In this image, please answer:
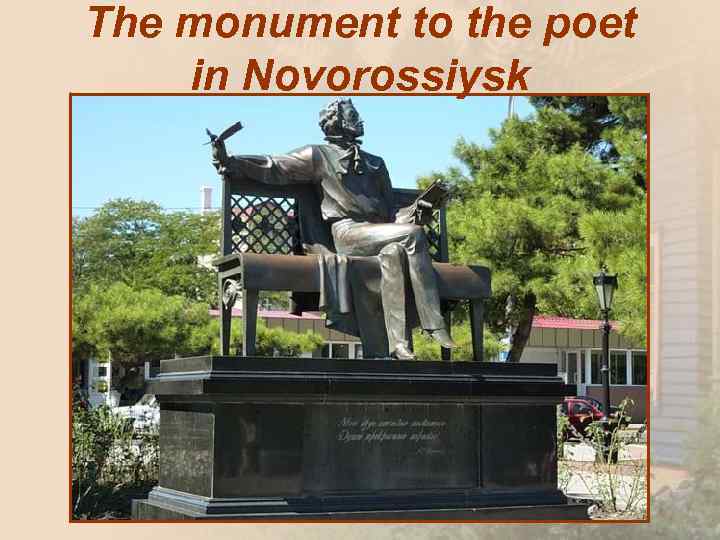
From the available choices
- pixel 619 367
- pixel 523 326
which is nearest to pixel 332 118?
pixel 523 326

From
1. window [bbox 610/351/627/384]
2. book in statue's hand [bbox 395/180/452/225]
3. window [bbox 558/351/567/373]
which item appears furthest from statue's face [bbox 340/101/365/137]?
window [bbox 610/351/627/384]

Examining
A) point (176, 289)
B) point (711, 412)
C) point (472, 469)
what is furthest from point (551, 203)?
point (176, 289)

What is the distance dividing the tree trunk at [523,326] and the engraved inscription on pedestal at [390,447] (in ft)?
37.6

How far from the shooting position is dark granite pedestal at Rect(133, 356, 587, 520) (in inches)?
357

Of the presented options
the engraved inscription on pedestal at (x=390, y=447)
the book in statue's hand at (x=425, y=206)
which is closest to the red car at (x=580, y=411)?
the book in statue's hand at (x=425, y=206)

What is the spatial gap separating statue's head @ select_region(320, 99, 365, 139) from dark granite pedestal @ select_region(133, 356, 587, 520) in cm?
252

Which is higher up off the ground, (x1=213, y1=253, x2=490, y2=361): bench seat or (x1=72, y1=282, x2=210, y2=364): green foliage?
(x1=213, y1=253, x2=490, y2=361): bench seat

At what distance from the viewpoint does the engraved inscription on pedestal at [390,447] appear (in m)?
9.36

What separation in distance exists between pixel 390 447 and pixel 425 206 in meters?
2.47

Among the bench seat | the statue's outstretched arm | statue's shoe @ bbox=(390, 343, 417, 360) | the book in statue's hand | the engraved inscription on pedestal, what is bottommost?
the engraved inscription on pedestal

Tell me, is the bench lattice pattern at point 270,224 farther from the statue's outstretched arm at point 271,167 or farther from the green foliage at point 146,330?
the green foliage at point 146,330

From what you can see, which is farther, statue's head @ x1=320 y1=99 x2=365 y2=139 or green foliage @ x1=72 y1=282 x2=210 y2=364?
green foliage @ x1=72 y1=282 x2=210 y2=364

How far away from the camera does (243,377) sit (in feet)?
29.8

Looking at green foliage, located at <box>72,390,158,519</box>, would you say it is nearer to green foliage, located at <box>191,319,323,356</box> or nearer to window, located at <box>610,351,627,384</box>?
green foliage, located at <box>191,319,323,356</box>
